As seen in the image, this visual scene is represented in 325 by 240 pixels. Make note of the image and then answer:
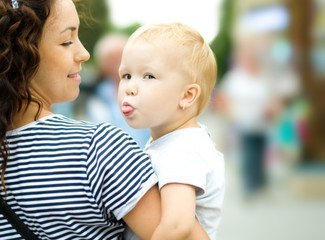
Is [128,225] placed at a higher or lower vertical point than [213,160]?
lower

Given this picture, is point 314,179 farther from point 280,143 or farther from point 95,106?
point 95,106

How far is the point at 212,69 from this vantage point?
5.65ft

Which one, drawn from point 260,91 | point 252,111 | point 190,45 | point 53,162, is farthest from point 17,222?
point 260,91

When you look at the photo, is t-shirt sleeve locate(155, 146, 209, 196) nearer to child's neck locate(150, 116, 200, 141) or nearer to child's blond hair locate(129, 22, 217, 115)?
child's neck locate(150, 116, 200, 141)

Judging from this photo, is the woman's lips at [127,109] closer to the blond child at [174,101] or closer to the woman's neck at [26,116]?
the blond child at [174,101]

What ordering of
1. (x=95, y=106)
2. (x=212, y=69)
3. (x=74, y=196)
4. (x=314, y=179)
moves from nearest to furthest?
(x=74, y=196) → (x=212, y=69) → (x=95, y=106) → (x=314, y=179)

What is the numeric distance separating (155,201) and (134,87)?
1.26 feet

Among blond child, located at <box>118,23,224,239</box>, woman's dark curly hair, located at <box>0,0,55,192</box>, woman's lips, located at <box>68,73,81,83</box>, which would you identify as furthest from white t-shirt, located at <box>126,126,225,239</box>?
woman's dark curly hair, located at <box>0,0,55,192</box>

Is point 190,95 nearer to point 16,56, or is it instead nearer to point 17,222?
point 16,56

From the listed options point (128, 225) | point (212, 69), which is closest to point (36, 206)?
point (128, 225)

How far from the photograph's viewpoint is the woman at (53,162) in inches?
54.4

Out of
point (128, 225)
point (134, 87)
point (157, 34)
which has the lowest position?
point (128, 225)

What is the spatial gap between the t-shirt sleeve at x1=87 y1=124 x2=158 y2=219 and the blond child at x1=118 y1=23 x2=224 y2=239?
10 cm

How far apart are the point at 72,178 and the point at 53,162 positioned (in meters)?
0.08
